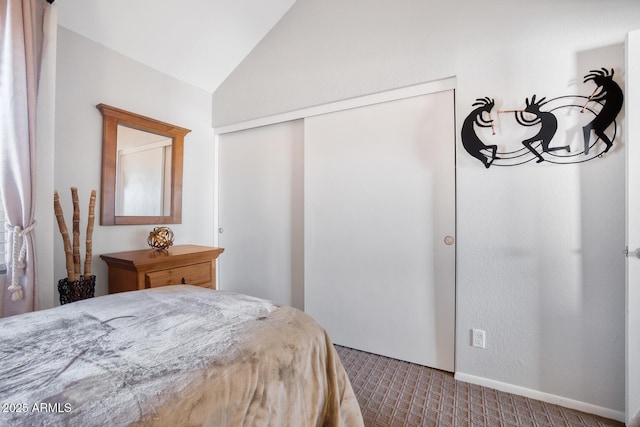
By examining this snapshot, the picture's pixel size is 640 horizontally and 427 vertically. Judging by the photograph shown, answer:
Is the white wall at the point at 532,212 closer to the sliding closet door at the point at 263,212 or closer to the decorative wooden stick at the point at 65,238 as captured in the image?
the sliding closet door at the point at 263,212

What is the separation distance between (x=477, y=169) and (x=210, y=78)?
102 inches

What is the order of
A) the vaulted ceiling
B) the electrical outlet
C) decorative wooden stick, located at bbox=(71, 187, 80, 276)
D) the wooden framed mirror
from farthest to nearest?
the wooden framed mirror → the vaulted ceiling → decorative wooden stick, located at bbox=(71, 187, 80, 276) → the electrical outlet

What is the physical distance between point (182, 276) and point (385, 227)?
1.62m

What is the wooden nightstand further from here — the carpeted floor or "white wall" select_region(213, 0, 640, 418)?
"white wall" select_region(213, 0, 640, 418)

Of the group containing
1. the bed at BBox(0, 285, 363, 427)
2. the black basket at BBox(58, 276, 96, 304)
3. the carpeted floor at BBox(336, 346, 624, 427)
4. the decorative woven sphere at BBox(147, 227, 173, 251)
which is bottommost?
the carpeted floor at BBox(336, 346, 624, 427)

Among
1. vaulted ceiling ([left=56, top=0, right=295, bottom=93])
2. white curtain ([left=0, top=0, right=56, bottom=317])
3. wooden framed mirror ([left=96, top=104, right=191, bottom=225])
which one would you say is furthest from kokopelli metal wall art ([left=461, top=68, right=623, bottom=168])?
white curtain ([left=0, top=0, right=56, bottom=317])

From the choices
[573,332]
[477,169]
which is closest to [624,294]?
[573,332]

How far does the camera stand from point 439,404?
159 cm

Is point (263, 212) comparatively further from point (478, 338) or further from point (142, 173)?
point (478, 338)

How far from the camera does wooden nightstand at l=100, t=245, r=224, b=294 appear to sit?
1942 mm

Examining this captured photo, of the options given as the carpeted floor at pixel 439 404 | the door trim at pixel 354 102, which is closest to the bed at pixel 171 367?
the carpeted floor at pixel 439 404

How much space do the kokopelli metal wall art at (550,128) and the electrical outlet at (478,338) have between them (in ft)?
3.42

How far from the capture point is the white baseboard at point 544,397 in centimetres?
146

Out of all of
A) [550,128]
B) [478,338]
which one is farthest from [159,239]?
[550,128]
